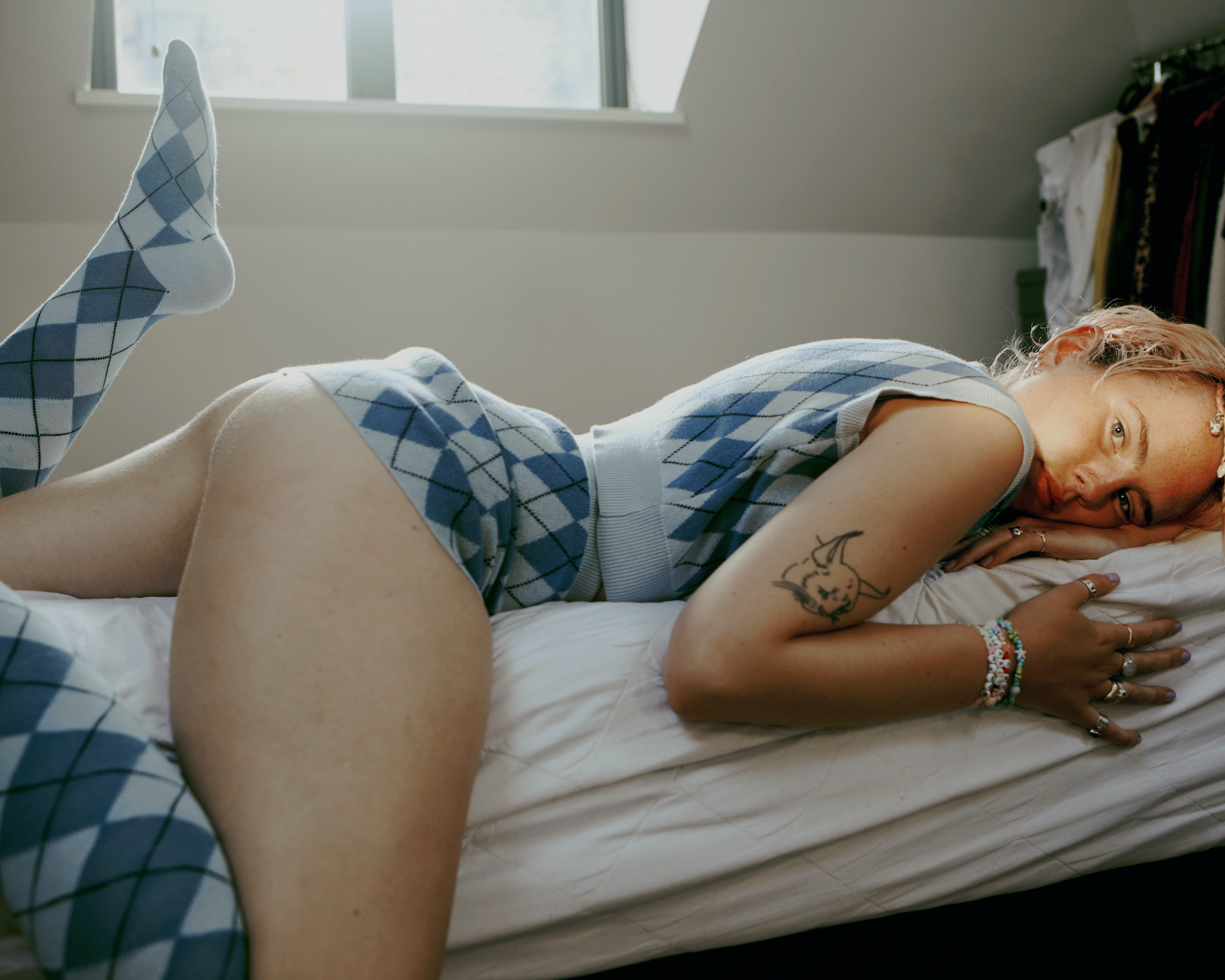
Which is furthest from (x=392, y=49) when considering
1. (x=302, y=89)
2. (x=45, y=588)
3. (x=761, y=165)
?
(x=45, y=588)

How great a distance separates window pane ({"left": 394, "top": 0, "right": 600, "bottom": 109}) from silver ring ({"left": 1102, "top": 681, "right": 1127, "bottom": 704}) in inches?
77.0

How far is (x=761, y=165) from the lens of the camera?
221 cm

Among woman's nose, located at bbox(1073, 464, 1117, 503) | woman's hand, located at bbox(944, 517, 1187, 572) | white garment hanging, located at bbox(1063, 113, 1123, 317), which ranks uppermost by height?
white garment hanging, located at bbox(1063, 113, 1123, 317)

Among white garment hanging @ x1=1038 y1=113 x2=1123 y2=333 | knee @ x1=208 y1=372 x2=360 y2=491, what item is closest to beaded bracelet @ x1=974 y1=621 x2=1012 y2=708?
knee @ x1=208 y1=372 x2=360 y2=491

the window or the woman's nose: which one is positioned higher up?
the window

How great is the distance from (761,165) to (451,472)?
74.4 inches

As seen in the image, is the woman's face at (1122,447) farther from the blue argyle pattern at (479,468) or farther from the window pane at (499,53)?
the window pane at (499,53)

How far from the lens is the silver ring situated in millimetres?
694

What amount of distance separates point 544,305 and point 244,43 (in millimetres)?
1011

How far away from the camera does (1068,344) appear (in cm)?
88

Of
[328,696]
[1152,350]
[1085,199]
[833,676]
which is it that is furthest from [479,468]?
[1085,199]

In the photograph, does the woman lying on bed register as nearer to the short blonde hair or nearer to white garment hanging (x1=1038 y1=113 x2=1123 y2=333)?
the short blonde hair

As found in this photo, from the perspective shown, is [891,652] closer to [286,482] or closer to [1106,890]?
[1106,890]

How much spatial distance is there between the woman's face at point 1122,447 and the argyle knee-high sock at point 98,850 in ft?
2.53
